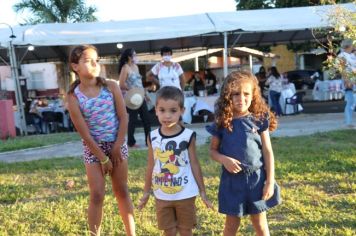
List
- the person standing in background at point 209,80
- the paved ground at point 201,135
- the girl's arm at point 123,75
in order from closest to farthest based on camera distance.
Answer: the girl's arm at point 123,75 < the paved ground at point 201,135 < the person standing in background at point 209,80

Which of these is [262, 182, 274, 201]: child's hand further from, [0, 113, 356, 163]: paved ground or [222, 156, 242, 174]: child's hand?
[0, 113, 356, 163]: paved ground

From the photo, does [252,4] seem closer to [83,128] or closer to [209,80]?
[209,80]

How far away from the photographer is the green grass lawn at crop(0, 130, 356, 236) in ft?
13.8

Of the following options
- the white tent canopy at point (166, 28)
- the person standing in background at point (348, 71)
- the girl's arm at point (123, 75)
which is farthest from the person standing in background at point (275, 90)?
the girl's arm at point (123, 75)

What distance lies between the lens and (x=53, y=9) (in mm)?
25078

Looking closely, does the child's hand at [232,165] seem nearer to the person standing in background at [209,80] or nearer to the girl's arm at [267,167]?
the girl's arm at [267,167]

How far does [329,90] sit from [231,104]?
16.2m

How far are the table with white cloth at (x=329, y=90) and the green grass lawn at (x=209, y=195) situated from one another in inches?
421

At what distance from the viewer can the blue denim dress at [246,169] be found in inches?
123

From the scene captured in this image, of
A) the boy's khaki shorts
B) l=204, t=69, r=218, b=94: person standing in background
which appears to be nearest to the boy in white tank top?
the boy's khaki shorts

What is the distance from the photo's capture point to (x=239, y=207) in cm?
313

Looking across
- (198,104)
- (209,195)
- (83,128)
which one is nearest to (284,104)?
(198,104)

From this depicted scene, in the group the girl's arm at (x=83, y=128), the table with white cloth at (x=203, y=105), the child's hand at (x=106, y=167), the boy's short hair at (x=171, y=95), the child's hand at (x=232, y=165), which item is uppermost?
the boy's short hair at (x=171, y=95)

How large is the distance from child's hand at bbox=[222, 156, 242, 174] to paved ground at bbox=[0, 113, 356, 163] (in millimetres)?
5737
